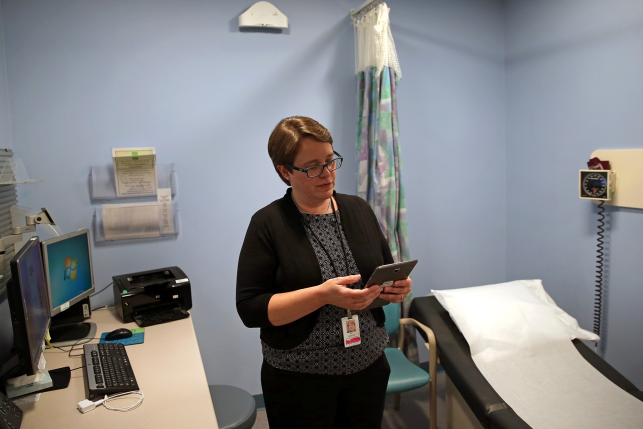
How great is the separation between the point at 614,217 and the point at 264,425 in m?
2.23

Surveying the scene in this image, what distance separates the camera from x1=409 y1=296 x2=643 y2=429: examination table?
1.90m

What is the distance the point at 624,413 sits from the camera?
1851 millimetres

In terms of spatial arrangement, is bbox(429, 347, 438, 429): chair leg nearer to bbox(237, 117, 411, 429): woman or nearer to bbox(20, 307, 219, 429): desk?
bbox(237, 117, 411, 429): woman

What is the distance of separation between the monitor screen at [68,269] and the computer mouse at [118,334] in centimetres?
26

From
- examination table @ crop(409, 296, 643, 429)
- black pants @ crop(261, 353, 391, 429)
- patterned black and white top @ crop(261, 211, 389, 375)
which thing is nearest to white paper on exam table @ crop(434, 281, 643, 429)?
examination table @ crop(409, 296, 643, 429)

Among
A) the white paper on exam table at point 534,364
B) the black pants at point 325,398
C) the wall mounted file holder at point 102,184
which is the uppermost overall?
the wall mounted file holder at point 102,184

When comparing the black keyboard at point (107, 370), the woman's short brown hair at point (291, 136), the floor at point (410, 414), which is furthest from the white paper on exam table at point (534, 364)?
the black keyboard at point (107, 370)

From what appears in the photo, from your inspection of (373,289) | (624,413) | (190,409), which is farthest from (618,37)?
(190,409)

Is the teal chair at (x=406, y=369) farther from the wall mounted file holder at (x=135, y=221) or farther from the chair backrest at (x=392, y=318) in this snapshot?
the wall mounted file holder at (x=135, y=221)

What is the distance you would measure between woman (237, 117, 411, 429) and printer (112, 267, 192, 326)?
1003 millimetres

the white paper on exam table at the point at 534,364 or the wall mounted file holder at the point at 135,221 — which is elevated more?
the wall mounted file holder at the point at 135,221

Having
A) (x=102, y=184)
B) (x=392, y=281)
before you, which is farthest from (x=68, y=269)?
(x=392, y=281)

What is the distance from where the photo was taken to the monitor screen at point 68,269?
2.03 metres

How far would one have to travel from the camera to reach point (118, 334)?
2045 mm
